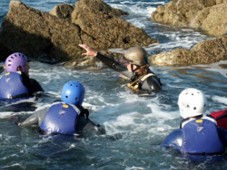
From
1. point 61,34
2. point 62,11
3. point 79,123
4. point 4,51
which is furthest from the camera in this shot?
point 62,11

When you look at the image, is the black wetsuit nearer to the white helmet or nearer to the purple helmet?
the purple helmet

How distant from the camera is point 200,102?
6.50m

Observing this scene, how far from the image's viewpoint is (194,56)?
1367 cm

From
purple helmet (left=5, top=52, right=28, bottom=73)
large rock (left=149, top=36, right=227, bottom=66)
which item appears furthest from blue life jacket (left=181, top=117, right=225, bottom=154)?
large rock (left=149, top=36, right=227, bottom=66)

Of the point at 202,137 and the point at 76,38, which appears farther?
the point at 76,38

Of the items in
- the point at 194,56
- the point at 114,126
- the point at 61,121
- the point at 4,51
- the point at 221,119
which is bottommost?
the point at 114,126

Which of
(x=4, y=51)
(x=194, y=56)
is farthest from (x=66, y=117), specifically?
(x=4, y=51)

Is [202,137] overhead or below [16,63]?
below

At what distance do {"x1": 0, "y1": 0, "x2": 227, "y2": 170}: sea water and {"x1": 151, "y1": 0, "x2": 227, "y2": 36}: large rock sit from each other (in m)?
4.38

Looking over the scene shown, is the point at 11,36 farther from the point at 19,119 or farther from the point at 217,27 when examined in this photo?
the point at 217,27

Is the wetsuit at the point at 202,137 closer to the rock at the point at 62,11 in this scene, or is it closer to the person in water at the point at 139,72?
the person in water at the point at 139,72

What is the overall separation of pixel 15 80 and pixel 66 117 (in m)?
2.32

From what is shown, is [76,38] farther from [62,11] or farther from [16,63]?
[16,63]

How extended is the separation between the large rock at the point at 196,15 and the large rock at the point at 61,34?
3.91m
